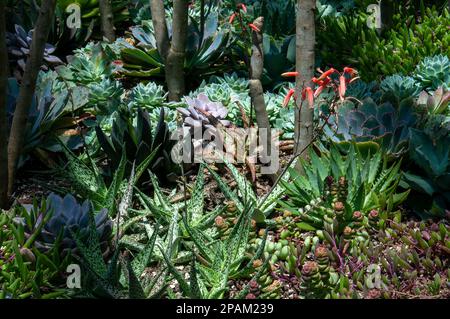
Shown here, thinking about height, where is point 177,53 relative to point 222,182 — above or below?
above

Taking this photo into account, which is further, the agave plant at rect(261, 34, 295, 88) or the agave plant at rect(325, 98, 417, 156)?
the agave plant at rect(261, 34, 295, 88)

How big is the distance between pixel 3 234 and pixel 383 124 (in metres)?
2.01

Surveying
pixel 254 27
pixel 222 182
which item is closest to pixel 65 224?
pixel 222 182

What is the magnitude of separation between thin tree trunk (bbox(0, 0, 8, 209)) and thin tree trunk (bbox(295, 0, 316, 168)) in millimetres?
1465

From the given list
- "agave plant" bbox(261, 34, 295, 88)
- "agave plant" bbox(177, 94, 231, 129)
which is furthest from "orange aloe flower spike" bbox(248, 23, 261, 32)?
"agave plant" bbox(261, 34, 295, 88)

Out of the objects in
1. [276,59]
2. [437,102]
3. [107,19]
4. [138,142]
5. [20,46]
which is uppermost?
[107,19]

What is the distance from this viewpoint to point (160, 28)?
15.2 ft

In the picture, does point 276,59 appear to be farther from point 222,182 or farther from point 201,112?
point 222,182

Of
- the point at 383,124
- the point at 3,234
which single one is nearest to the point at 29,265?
the point at 3,234

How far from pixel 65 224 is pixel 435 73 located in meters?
2.50

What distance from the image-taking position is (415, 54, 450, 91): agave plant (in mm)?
4520

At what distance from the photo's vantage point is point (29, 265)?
331cm

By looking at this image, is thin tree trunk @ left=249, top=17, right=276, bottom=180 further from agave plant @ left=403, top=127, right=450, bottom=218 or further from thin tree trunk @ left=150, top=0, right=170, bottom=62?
thin tree trunk @ left=150, top=0, right=170, bottom=62

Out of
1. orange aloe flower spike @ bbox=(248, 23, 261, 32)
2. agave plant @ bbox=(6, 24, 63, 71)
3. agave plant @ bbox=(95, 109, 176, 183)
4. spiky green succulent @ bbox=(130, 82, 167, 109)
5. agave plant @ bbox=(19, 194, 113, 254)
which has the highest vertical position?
agave plant @ bbox=(6, 24, 63, 71)
